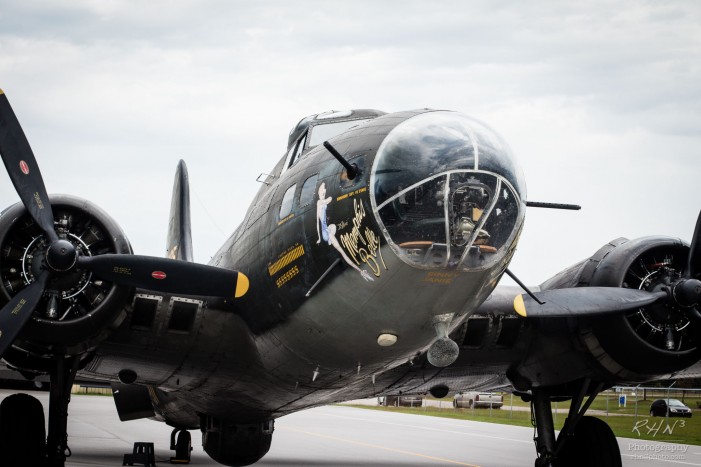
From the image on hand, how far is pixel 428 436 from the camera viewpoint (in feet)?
93.8

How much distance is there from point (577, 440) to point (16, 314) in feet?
24.9

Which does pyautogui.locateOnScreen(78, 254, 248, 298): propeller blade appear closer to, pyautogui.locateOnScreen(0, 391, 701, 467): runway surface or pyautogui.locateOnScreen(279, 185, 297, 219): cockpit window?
pyautogui.locateOnScreen(279, 185, 297, 219): cockpit window

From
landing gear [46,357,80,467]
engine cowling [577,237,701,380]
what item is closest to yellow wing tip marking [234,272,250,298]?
landing gear [46,357,80,467]

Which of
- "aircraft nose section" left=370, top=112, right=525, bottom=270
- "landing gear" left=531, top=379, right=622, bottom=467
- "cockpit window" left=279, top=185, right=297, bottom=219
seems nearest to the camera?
"aircraft nose section" left=370, top=112, right=525, bottom=270

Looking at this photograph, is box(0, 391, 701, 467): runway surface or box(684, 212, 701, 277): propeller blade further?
box(0, 391, 701, 467): runway surface

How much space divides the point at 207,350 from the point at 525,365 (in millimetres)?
4390

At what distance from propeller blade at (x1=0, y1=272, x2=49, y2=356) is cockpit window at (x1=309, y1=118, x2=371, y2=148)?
11.5 feet

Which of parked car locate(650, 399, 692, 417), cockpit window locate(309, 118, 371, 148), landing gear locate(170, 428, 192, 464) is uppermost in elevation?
cockpit window locate(309, 118, 371, 148)

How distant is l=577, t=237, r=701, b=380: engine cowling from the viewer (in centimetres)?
1107

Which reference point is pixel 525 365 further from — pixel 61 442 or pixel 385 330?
pixel 61 442

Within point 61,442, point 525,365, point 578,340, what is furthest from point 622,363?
point 61,442

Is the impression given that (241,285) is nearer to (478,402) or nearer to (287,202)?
(287,202)

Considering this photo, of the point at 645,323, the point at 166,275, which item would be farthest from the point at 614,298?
the point at 166,275

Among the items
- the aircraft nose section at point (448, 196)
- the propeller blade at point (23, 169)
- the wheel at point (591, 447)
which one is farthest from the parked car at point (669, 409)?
the aircraft nose section at point (448, 196)
